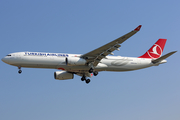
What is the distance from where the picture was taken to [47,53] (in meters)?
38.9

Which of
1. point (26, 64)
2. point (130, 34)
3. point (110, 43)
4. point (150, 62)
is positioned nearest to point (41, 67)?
point (26, 64)

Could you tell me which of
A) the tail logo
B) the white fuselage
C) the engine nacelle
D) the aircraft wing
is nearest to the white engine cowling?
the white fuselage

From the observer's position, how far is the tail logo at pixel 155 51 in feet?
148

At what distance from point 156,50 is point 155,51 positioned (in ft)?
1.05

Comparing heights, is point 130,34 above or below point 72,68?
above

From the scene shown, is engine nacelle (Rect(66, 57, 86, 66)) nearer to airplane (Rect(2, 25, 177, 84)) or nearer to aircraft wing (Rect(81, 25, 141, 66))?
airplane (Rect(2, 25, 177, 84))

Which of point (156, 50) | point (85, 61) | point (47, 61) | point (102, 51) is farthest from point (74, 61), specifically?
point (156, 50)

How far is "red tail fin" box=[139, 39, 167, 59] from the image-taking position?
44691 mm

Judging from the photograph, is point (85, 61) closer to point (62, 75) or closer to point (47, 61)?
point (47, 61)

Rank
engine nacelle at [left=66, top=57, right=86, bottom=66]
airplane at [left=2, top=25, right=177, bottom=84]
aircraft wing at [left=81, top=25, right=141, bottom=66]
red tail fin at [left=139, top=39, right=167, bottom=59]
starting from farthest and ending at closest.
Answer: red tail fin at [left=139, top=39, right=167, bottom=59] → airplane at [left=2, top=25, right=177, bottom=84] → engine nacelle at [left=66, top=57, right=86, bottom=66] → aircraft wing at [left=81, top=25, right=141, bottom=66]

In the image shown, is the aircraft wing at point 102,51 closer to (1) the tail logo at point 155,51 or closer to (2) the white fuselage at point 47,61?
(2) the white fuselage at point 47,61

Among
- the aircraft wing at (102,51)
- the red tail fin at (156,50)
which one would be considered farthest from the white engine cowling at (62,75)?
the red tail fin at (156,50)

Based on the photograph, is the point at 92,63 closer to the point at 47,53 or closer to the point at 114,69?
the point at 114,69

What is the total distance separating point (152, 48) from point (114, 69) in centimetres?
844
